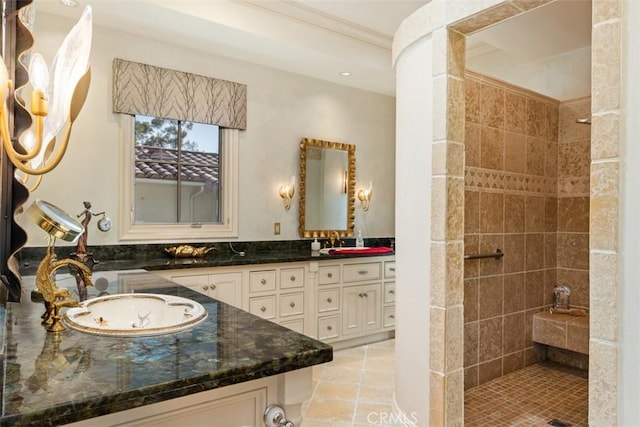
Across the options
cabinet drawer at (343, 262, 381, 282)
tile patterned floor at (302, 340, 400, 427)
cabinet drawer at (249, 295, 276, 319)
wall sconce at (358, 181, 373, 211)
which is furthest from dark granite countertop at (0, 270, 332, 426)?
wall sconce at (358, 181, 373, 211)

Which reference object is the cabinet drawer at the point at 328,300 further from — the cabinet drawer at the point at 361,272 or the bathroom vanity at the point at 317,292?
the cabinet drawer at the point at 361,272

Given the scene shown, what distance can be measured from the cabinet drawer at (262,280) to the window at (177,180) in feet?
2.06

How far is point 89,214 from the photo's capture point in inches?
115

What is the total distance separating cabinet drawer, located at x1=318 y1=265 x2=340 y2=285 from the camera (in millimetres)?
3783

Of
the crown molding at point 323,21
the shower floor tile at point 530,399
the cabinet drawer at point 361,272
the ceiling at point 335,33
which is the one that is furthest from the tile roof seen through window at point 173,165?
the shower floor tile at point 530,399

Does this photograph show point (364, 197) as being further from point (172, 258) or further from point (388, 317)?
point (172, 258)

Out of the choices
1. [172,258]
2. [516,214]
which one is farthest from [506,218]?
[172,258]

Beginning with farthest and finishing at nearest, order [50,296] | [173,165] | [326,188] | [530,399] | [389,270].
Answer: [326,188] < [389,270] < [173,165] < [530,399] < [50,296]

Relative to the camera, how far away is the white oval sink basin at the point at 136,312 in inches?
54.0

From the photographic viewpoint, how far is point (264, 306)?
11.2 ft

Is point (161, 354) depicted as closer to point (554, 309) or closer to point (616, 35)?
point (616, 35)

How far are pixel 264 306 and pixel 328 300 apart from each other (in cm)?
68

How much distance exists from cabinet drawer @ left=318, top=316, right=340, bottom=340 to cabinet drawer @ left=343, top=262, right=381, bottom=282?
391 mm

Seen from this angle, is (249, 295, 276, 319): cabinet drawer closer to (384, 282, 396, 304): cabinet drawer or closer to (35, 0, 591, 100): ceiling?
(384, 282, 396, 304): cabinet drawer
